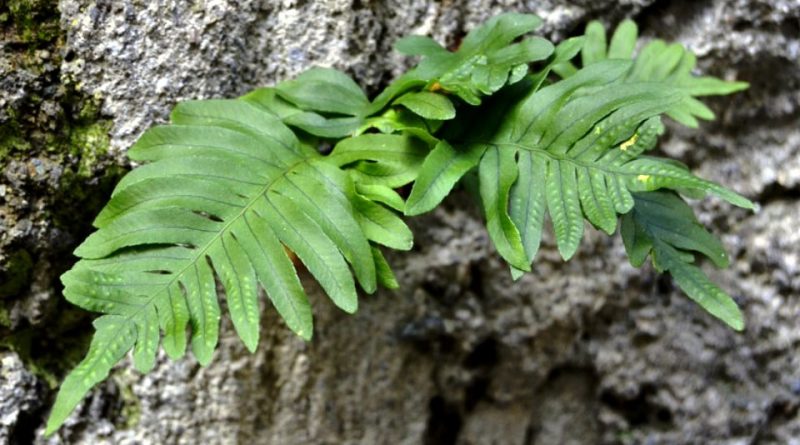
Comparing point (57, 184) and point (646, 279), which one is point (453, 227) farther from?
point (57, 184)

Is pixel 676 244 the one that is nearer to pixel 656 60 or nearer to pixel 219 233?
pixel 656 60

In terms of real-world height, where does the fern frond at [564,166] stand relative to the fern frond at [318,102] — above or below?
below

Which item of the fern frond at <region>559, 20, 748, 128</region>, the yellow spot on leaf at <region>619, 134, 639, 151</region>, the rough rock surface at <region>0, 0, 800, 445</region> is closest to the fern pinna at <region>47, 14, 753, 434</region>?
the yellow spot on leaf at <region>619, 134, 639, 151</region>

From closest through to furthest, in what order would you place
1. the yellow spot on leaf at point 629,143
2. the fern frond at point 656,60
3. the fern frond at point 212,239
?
the fern frond at point 212,239 → the yellow spot on leaf at point 629,143 → the fern frond at point 656,60

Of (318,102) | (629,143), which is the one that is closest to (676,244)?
(629,143)

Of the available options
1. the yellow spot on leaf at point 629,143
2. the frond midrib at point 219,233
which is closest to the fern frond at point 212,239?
the frond midrib at point 219,233

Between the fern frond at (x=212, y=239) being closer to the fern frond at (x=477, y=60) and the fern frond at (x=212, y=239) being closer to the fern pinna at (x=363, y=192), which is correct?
the fern pinna at (x=363, y=192)
